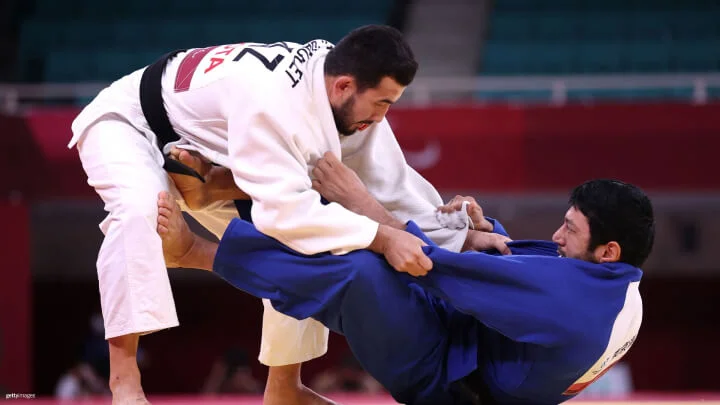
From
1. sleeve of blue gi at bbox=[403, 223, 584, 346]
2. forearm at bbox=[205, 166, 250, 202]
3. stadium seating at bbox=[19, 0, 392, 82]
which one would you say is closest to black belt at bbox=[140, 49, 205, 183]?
forearm at bbox=[205, 166, 250, 202]

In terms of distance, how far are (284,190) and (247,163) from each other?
0.46 feet

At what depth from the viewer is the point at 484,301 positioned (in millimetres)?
2320

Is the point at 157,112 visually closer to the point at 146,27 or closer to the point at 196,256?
the point at 196,256

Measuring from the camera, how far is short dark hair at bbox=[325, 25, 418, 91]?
8.02 ft

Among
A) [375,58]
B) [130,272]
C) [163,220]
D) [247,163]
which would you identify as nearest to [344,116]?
[375,58]

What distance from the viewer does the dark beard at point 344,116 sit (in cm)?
252

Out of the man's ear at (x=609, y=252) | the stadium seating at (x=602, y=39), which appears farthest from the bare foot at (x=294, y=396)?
the stadium seating at (x=602, y=39)

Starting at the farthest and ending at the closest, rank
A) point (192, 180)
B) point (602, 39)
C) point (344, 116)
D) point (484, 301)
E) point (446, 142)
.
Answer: point (602, 39)
point (446, 142)
point (192, 180)
point (344, 116)
point (484, 301)

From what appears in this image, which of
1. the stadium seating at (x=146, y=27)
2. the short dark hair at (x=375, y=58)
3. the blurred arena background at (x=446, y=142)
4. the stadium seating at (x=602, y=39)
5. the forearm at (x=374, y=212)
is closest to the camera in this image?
the short dark hair at (x=375, y=58)

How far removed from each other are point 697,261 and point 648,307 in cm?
64

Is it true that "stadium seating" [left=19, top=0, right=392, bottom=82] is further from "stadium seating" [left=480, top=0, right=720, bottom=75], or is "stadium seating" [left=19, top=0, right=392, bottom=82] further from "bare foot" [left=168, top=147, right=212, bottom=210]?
"bare foot" [left=168, top=147, right=212, bottom=210]

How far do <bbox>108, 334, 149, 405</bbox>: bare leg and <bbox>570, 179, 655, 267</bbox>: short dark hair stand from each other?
1.30m

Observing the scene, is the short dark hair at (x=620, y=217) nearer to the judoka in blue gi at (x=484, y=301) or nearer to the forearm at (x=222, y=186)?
the judoka in blue gi at (x=484, y=301)

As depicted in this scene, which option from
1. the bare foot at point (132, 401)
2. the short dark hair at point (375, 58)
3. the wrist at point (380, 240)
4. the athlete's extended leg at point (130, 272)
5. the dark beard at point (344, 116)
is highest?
the short dark hair at point (375, 58)
